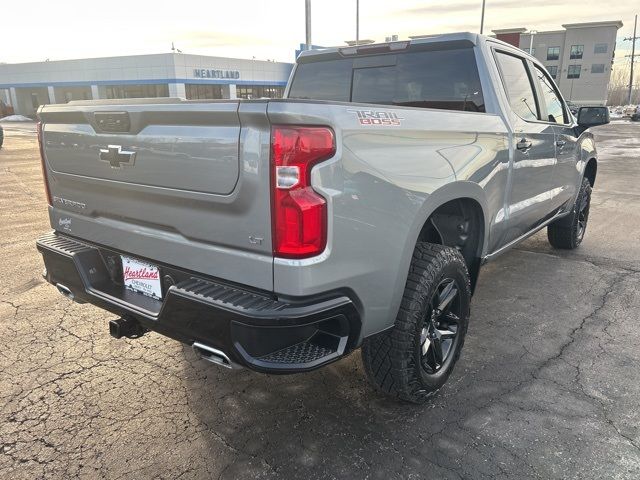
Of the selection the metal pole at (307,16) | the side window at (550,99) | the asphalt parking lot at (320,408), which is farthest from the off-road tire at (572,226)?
the metal pole at (307,16)

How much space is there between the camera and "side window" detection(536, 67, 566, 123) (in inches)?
178

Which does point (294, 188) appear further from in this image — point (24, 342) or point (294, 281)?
point (24, 342)

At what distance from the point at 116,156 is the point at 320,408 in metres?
1.73

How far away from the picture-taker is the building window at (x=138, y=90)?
43.0m

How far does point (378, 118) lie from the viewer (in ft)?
7.43

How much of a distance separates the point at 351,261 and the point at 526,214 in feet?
7.95

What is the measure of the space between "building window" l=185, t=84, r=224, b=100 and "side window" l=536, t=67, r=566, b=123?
41.6m

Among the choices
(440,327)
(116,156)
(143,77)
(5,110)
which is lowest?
(5,110)

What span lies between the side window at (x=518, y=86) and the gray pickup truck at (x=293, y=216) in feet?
0.42

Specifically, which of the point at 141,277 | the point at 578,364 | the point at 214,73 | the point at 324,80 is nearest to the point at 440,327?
the point at 578,364

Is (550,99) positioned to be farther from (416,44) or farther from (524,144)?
(416,44)

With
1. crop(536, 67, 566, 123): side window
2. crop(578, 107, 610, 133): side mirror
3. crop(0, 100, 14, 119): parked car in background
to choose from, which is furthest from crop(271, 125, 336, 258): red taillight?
crop(0, 100, 14, 119): parked car in background

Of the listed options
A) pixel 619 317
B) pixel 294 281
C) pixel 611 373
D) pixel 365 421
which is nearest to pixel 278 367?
pixel 294 281

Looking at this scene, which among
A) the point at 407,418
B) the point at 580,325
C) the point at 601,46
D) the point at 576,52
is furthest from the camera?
the point at 576,52
